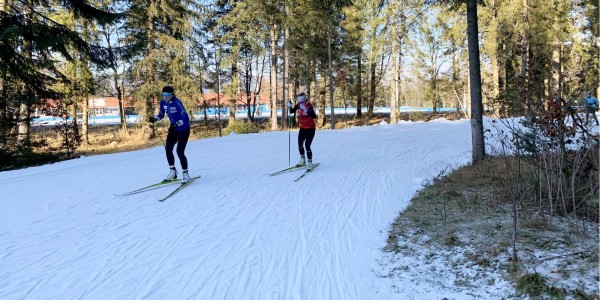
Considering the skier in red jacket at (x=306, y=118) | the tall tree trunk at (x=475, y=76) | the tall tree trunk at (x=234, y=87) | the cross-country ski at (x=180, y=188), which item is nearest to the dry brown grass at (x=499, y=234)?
the tall tree trunk at (x=475, y=76)

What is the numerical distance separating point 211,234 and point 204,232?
14 cm

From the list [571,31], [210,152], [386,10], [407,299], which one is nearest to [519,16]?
[571,31]

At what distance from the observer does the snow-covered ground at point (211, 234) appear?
148 inches

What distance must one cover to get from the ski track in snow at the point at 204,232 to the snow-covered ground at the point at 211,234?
20mm

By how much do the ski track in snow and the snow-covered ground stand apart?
0.07 feet

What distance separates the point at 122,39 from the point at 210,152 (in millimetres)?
16791

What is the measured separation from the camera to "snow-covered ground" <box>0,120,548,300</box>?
3.76 meters

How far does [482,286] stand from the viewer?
11.4ft

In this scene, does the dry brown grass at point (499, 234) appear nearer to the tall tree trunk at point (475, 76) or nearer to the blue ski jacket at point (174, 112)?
the tall tree trunk at point (475, 76)

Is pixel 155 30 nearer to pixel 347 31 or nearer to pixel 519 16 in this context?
pixel 347 31

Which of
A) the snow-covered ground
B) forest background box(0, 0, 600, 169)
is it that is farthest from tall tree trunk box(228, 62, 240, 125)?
the snow-covered ground

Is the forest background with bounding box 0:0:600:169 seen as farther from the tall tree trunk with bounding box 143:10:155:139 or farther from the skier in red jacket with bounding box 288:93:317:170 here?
the skier in red jacket with bounding box 288:93:317:170

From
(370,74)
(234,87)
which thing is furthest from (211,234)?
(370,74)

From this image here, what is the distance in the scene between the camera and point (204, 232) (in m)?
5.36
